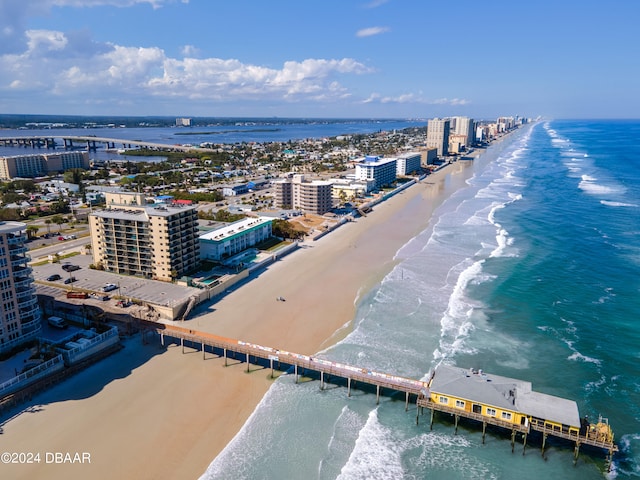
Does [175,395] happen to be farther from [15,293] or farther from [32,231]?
[32,231]

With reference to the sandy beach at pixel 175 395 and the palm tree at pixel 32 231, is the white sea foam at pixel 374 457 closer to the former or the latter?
the sandy beach at pixel 175 395

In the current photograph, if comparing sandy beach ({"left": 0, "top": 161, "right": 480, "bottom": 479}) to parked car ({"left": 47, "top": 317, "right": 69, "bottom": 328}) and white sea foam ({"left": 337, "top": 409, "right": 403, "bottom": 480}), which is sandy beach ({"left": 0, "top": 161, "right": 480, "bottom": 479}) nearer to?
parked car ({"left": 47, "top": 317, "right": 69, "bottom": 328})

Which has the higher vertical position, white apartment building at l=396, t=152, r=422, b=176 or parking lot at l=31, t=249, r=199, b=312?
white apartment building at l=396, t=152, r=422, b=176

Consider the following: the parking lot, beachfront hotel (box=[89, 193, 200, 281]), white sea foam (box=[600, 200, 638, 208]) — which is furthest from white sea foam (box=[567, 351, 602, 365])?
white sea foam (box=[600, 200, 638, 208])

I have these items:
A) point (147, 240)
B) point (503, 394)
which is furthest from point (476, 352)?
point (147, 240)

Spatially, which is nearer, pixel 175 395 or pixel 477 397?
pixel 477 397

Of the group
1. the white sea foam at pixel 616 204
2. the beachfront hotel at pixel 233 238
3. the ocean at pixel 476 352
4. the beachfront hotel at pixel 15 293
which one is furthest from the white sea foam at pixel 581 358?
the white sea foam at pixel 616 204

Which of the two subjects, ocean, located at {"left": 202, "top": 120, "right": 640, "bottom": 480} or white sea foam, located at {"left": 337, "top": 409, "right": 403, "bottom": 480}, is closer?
white sea foam, located at {"left": 337, "top": 409, "right": 403, "bottom": 480}
